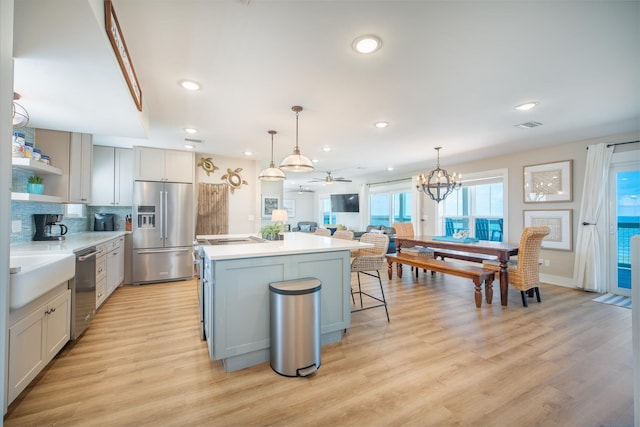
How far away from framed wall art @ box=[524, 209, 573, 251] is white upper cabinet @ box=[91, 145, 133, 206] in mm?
7388

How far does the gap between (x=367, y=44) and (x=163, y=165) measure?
4.37 m

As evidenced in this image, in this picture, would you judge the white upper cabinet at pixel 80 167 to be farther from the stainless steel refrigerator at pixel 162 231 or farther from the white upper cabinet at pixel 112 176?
the white upper cabinet at pixel 112 176

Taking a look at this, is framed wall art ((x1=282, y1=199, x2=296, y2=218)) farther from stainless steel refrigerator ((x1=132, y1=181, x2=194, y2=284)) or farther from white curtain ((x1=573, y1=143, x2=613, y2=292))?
white curtain ((x1=573, y1=143, x2=613, y2=292))

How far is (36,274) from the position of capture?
178cm

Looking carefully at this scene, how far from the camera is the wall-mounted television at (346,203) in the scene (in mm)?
9469

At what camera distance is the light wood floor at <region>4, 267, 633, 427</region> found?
5.46 ft

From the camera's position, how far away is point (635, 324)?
143 cm

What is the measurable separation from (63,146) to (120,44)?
2.40m

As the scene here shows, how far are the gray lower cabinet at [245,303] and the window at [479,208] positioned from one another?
491 centimetres

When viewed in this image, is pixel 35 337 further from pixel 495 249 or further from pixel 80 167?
pixel 495 249

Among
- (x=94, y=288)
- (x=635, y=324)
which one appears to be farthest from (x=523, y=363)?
(x=94, y=288)

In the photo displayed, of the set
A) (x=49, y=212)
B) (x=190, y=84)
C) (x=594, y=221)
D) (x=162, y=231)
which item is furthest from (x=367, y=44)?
(x=594, y=221)

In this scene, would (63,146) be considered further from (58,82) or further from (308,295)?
(308,295)

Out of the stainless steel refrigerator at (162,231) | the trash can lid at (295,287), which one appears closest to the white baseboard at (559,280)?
the trash can lid at (295,287)
